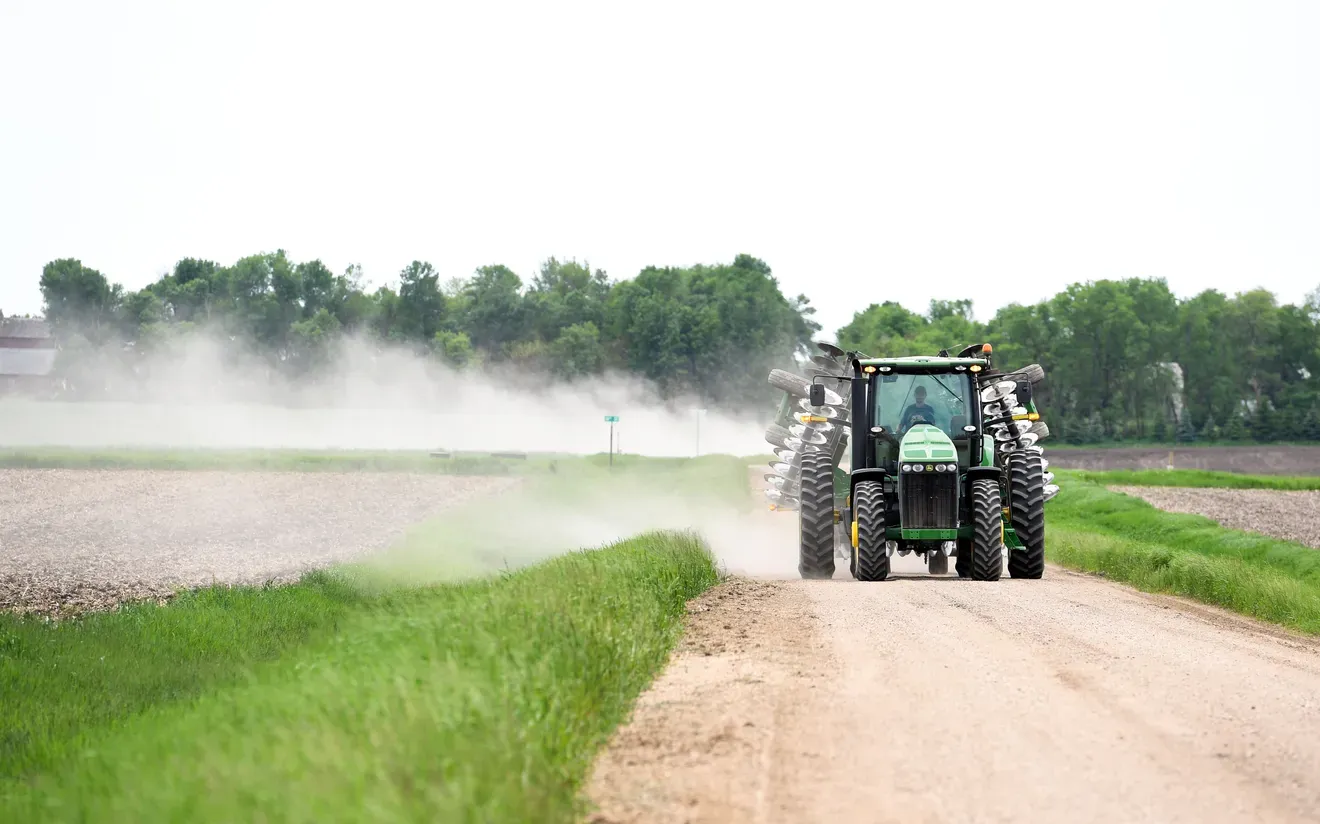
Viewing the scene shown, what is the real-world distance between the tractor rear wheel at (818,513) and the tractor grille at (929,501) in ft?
4.78

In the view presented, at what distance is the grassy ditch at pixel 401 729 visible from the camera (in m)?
5.48

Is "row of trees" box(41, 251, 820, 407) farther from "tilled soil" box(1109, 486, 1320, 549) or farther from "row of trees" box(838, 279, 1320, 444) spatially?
"tilled soil" box(1109, 486, 1320, 549)

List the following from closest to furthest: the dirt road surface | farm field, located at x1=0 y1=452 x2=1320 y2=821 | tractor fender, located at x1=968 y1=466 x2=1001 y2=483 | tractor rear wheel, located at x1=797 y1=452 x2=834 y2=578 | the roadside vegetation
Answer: the roadside vegetation, farm field, located at x1=0 y1=452 x2=1320 y2=821, the dirt road surface, tractor fender, located at x1=968 y1=466 x2=1001 y2=483, tractor rear wheel, located at x1=797 y1=452 x2=834 y2=578

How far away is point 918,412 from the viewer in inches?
811

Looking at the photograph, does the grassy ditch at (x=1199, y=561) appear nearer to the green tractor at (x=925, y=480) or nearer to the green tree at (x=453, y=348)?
the green tractor at (x=925, y=480)

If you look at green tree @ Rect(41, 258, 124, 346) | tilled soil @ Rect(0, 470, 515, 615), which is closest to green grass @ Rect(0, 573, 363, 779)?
tilled soil @ Rect(0, 470, 515, 615)

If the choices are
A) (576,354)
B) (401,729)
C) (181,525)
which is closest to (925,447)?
(401,729)

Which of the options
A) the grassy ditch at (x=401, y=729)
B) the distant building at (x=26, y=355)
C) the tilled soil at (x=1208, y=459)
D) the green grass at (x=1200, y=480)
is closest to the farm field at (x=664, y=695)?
the grassy ditch at (x=401, y=729)

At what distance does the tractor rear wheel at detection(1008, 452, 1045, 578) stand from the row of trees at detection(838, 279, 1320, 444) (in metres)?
90.3

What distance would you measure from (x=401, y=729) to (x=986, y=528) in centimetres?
1412

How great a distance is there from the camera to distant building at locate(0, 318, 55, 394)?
9881 centimetres

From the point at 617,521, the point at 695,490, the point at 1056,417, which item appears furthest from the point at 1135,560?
the point at 1056,417

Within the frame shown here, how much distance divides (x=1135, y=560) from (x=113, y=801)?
62.3 ft

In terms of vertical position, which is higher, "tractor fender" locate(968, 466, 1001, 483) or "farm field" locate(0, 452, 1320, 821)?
"tractor fender" locate(968, 466, 1001, 483)
